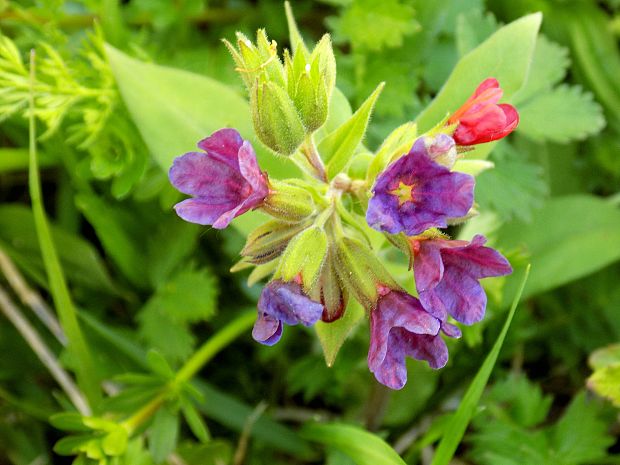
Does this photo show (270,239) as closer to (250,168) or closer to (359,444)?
(250,168)

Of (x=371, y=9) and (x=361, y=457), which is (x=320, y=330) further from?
(x=371, y=9)

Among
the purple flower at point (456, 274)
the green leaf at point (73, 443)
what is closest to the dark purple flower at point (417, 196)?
the purple flower at point (456, 274)

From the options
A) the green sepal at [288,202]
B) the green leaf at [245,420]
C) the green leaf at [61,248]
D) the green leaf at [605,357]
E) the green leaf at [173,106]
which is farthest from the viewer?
the green leaf at [61,248]

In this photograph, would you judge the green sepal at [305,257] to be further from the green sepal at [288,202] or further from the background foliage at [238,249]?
the background foliage at [238,249]

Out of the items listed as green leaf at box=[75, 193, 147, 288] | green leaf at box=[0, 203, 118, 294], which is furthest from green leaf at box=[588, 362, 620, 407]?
green leaf at box=[0, 203, 118, 294]

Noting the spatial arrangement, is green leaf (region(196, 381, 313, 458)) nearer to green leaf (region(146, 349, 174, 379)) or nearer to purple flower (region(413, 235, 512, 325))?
green leaf (region(146, 349, 174, 379))

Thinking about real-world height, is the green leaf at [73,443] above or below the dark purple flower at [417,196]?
below
